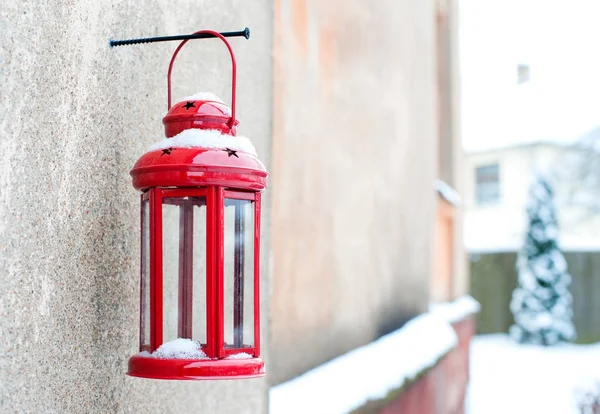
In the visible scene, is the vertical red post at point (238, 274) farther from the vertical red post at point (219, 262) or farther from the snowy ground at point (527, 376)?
the snowy ground at point (527, 376)

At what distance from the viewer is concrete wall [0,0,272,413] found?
6.26ft

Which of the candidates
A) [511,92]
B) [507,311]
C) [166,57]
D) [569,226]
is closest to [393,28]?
[166,57]

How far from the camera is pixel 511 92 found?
89.5 ft

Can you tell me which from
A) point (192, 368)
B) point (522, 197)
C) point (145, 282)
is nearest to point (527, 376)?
point (522, 197)

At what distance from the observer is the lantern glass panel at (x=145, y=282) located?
227cm

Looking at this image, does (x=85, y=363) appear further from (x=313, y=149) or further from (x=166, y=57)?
(x=313, y=149)

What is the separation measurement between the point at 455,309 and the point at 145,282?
7.93 metres

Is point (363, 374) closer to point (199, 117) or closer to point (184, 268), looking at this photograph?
point (184, 268)

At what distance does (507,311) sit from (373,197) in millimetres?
14141

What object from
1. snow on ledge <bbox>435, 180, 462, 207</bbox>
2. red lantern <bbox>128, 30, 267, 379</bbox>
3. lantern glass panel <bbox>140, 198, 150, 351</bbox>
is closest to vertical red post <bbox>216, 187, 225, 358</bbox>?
red lantern <bbox>128, 30, 267, 379</bbox>

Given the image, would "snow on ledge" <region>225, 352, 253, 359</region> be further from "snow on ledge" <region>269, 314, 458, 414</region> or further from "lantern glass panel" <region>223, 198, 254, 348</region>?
"snow on ledge" <region>269, 314, 458, 414</region>

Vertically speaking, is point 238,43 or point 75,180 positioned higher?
point 238,43

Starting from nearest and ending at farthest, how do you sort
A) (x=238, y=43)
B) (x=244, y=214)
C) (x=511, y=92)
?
(x=244, y=214) → (x=238, y=43) → (x=511, y=92)

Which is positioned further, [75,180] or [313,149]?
[313,149]
